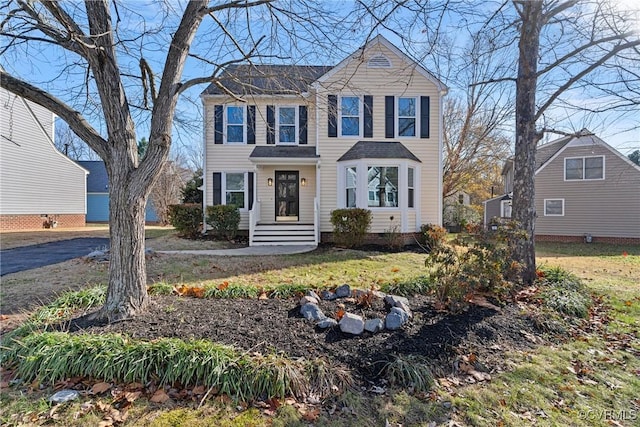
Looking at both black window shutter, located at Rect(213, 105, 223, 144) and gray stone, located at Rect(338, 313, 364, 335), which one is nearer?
gray stone, located at Rect(338, 313, 364, 335)

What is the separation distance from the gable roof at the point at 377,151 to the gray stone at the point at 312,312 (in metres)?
8.37

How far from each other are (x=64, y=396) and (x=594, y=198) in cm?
2166

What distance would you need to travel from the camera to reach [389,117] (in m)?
12.6

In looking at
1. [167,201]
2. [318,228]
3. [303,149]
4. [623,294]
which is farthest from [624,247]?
[167,201]

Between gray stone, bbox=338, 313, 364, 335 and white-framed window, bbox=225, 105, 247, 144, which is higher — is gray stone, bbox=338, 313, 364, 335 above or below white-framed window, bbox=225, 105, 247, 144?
below

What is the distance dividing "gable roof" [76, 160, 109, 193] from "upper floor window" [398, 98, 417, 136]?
26.3 meters

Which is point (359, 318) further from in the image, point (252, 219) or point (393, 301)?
point (252, 219)

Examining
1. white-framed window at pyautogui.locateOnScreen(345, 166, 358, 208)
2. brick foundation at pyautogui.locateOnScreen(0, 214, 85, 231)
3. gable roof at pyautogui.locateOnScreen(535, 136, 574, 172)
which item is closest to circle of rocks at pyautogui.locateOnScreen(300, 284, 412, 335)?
white-framed window at pyautogui.locateOnScreen(345, 166, 358, 208)

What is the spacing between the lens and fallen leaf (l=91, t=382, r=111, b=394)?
271 centimetres

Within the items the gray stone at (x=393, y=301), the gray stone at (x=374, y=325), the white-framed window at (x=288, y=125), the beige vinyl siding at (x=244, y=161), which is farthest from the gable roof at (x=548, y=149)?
the gray stone at (x=374, y=325)

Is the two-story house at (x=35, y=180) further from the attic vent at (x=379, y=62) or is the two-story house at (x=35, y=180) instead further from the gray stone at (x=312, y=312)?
the gray stone at (x=312, y=312)

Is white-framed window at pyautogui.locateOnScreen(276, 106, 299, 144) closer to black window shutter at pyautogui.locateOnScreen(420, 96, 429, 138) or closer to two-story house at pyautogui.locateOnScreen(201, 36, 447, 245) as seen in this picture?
two-story house at pyautogui.locateOnScreen(201, 36, 447, 245)

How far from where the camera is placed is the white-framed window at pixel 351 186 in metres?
12.2

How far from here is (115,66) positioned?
3895 mm
